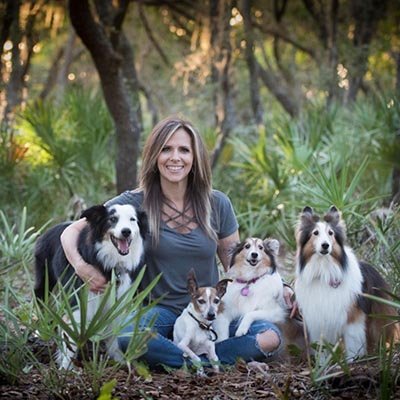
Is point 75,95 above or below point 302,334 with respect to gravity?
above

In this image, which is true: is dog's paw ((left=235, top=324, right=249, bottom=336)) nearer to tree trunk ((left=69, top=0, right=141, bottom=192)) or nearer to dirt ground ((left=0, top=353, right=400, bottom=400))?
dirt ground ((left=0, top=353, right=400, bottom=400))

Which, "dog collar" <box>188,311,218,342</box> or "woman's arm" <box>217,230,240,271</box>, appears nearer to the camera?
"dog collar" <box>188,311,218,342</box>

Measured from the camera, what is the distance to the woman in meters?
5.87

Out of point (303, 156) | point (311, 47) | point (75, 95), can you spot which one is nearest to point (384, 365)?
point (303, 156)

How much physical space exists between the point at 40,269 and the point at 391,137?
17.2ft

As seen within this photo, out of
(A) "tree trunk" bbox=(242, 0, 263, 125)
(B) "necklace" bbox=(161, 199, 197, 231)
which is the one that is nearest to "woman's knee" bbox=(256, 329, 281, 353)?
(B) "necklace" bbox=(161, 199, 197, 231)

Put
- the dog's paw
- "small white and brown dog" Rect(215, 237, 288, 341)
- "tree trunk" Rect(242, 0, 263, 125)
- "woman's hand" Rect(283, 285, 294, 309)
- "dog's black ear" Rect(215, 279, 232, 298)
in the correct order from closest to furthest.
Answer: "dog's black ear" Rect(215, 279, 232, 298) → the dog's paw → "small white and brown dog" Rect(215, 237, 288, 341) → "woman's hand" Rect(283, 285, 294, 309) → "tree trunk" Rect(242, 0, 263, 125)

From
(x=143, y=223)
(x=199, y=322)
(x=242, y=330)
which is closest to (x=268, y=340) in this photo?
(x=242, y=330)

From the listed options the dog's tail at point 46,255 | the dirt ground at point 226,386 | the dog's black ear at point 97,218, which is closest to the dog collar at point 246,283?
the dirt ground at point 226,386

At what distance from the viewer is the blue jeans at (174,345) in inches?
219

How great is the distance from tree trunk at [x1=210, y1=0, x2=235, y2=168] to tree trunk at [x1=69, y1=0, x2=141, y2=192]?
2.18 m

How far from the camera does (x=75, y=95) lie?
12078 mm

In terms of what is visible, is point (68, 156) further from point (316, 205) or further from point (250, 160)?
point (316, 205)

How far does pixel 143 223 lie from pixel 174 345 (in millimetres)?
928
